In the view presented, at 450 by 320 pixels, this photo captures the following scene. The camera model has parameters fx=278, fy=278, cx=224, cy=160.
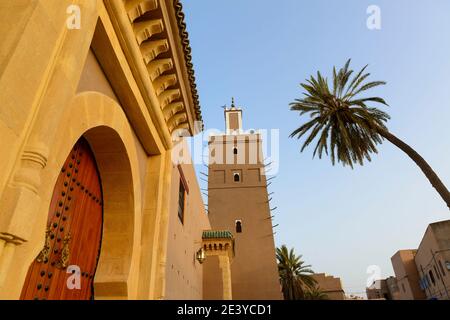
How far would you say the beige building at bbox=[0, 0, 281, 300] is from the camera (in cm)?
145

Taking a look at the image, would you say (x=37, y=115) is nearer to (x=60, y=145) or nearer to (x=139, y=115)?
(x=60, y=145)

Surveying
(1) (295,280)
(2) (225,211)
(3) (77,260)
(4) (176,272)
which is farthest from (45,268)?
(1) (295,280)

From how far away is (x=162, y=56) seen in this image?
354 centimetres

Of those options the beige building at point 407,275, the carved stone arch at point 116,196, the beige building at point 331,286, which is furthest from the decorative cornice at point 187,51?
the beige building at point 331,286

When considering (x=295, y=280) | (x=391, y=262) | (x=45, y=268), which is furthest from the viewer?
(x=391, y=262)

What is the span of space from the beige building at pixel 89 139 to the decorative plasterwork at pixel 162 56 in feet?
0.05

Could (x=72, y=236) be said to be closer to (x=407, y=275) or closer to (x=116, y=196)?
(x=116, y=196)

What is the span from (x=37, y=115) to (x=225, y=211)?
21822 millimetres

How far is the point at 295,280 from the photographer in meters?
29.2

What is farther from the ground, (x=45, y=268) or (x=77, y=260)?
(x=77, y=260)

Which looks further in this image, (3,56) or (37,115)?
(37,115)

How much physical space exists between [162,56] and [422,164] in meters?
10.8
